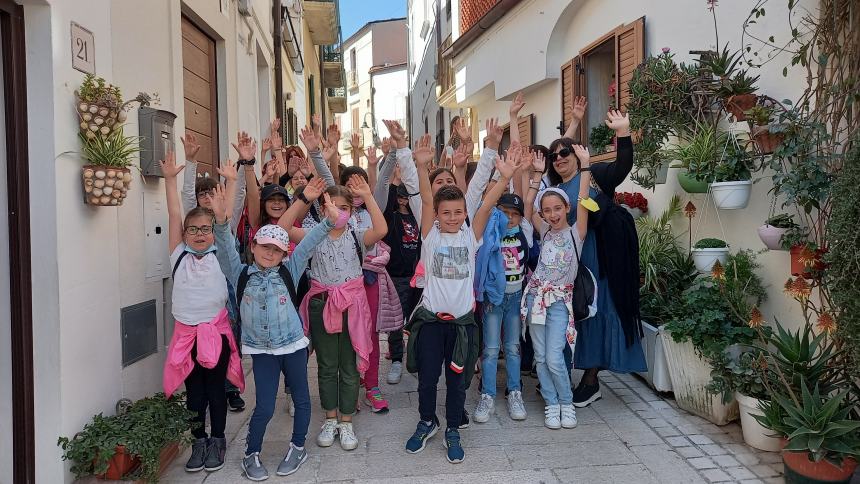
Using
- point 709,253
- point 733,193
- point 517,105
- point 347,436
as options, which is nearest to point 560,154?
point 517,105

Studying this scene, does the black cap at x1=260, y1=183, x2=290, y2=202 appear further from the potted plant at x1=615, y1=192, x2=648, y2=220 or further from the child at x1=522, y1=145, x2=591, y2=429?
the potted plant at x1=615, y1=192, x2=648, y2=220

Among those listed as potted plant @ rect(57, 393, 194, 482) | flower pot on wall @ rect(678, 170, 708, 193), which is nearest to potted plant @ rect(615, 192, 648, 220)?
flower pot on wall @ rect(678, 170, 708, 193)

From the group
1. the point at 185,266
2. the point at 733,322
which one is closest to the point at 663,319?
the point at 733,322

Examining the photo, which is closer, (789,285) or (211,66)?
(789,285)

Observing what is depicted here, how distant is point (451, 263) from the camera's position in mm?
3494

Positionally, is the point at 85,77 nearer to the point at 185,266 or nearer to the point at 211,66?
the point at 185,266

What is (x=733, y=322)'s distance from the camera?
378cm

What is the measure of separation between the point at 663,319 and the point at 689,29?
236 cm

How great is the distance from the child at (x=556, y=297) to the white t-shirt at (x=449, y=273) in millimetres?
580

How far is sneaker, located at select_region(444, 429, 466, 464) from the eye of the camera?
3.37m

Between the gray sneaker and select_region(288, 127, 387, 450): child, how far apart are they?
17.6 inches

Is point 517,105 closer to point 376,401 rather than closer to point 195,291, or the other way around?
point 376,401

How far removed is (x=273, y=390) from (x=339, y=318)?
1.83 feet

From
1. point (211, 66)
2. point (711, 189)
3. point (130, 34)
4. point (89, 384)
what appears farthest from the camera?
point (211, 66)
